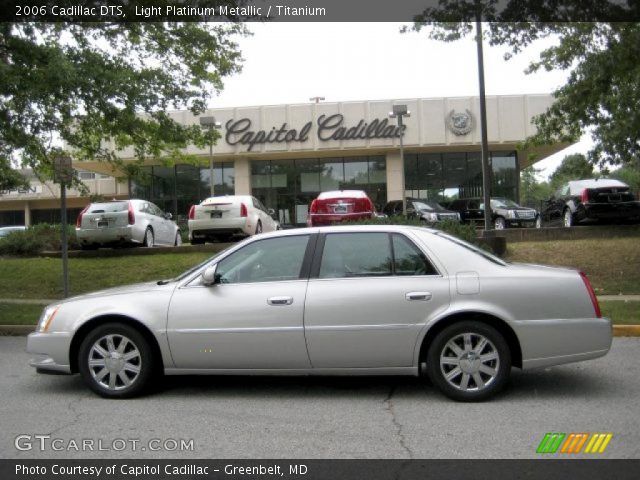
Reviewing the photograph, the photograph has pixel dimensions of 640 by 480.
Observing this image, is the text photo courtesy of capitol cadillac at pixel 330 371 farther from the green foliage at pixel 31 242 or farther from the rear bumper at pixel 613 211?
the rear bumper at pixel 613 211

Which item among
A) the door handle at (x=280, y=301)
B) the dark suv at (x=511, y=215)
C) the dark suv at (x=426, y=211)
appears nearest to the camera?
the door handle at (x=280, y=301)

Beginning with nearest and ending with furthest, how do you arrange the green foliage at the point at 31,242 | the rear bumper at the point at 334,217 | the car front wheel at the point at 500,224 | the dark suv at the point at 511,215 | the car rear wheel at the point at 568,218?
the rear bumper at the point at 334,217 < the green foliage at the point at 31,242 < the car rear wheel at the point at 568,218 < the dark suv at the point at 511,215 < the car front wheel at the point at 500,224

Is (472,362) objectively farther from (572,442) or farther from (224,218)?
(224,218)

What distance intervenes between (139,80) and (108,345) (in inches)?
324

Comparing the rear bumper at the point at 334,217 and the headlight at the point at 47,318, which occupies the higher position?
the rear bumper at the point at 334,217

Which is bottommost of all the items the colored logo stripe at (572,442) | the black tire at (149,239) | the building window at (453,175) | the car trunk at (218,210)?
the colored logo stripe at (572,442)

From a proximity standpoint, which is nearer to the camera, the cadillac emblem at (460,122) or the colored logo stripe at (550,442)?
the colored logo stripe at (550,442)

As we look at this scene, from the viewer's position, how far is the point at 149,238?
17.3m

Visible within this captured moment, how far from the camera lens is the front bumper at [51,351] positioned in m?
5.77

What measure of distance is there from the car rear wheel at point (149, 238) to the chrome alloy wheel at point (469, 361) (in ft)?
42.8

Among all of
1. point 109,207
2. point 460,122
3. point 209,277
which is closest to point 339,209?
point 109,207

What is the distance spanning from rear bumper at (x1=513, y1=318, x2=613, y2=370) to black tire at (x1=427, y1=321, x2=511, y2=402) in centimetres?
19

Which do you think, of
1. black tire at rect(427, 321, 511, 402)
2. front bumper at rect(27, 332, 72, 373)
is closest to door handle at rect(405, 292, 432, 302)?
black tire at rect(427, 321, 511, 402)

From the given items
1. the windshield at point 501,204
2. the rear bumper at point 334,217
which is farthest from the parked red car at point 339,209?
the windshield at point 501,204
